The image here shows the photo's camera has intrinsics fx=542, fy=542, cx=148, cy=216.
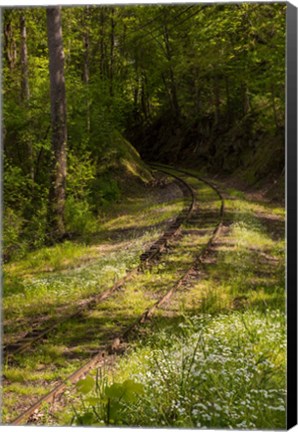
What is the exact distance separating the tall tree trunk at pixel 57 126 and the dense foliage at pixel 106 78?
97 mm

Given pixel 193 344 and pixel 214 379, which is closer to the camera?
pixel 214 379

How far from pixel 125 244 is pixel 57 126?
88.6 inches

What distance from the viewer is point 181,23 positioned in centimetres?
661

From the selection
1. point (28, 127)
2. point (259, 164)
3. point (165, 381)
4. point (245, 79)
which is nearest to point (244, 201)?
point (259, 164)

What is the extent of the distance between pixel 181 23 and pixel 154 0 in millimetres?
610

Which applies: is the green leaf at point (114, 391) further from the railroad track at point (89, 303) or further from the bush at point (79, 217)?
the bush at point (79, 217)

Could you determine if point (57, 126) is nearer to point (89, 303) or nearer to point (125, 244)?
point (125, 244)

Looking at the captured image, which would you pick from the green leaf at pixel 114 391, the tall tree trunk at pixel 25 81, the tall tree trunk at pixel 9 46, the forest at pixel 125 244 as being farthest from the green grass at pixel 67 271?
the tall tree trunk at pixel 9 46

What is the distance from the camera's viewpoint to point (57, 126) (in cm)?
758

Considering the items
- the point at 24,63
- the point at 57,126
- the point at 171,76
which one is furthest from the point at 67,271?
the point at 171,76

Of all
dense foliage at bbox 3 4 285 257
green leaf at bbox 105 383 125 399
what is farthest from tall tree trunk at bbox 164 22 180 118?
green leaf at bbox 105 383 125 399

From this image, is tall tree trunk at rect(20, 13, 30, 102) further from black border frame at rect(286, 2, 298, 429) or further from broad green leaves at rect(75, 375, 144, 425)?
broad green leaves at rect(75, 375, 144, 425)

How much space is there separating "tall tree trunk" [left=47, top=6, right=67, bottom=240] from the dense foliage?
10 cm

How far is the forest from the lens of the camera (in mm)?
4914
